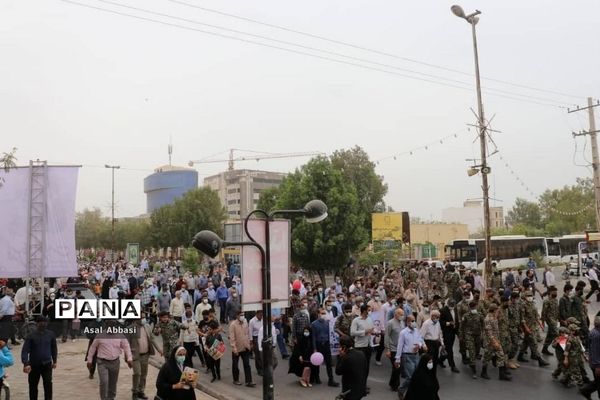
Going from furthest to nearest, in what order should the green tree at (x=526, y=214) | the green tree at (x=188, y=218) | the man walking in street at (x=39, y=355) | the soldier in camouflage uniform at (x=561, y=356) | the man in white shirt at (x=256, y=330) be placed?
the green tree at (x=526, y=214) → the green tree at (x=188, y=218) → the man in white shirt at (x=256, y=330) → the soldier in camouflage uniform at (x=561, y=356) → the man walking in street at (x=39, y=355)

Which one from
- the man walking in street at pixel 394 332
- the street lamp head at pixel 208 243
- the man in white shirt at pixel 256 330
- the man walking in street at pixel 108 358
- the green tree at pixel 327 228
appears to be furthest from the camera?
the green tree at pixel 327 228

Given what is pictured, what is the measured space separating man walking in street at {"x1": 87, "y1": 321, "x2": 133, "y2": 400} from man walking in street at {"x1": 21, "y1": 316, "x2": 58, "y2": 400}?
2.11 ft

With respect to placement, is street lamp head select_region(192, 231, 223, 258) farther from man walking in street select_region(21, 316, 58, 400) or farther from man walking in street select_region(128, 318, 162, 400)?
man walking in street select_region(128, 318, 162, 400)

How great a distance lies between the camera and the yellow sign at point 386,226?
4121cm

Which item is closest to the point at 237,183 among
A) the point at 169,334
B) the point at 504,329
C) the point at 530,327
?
the point at 530,327

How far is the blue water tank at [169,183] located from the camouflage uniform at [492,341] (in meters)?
149

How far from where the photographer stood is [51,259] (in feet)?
50.8

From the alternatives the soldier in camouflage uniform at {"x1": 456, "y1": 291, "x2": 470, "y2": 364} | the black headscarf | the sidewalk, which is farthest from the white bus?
the black headscarf

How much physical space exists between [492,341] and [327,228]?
18.0 metres

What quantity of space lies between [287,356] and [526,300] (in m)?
6.07

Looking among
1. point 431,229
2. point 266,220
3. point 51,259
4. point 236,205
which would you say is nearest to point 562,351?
point 266,220

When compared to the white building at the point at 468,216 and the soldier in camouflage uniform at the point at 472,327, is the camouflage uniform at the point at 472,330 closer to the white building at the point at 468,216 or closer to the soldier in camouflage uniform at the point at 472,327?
the soldier in camouflage uniform at the point at 472,327

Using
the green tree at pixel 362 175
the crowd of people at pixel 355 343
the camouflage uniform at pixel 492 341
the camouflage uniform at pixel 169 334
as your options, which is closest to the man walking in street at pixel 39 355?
the crowd of people at pixel 355 343

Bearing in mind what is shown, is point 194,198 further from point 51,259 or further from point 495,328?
point 495,328
